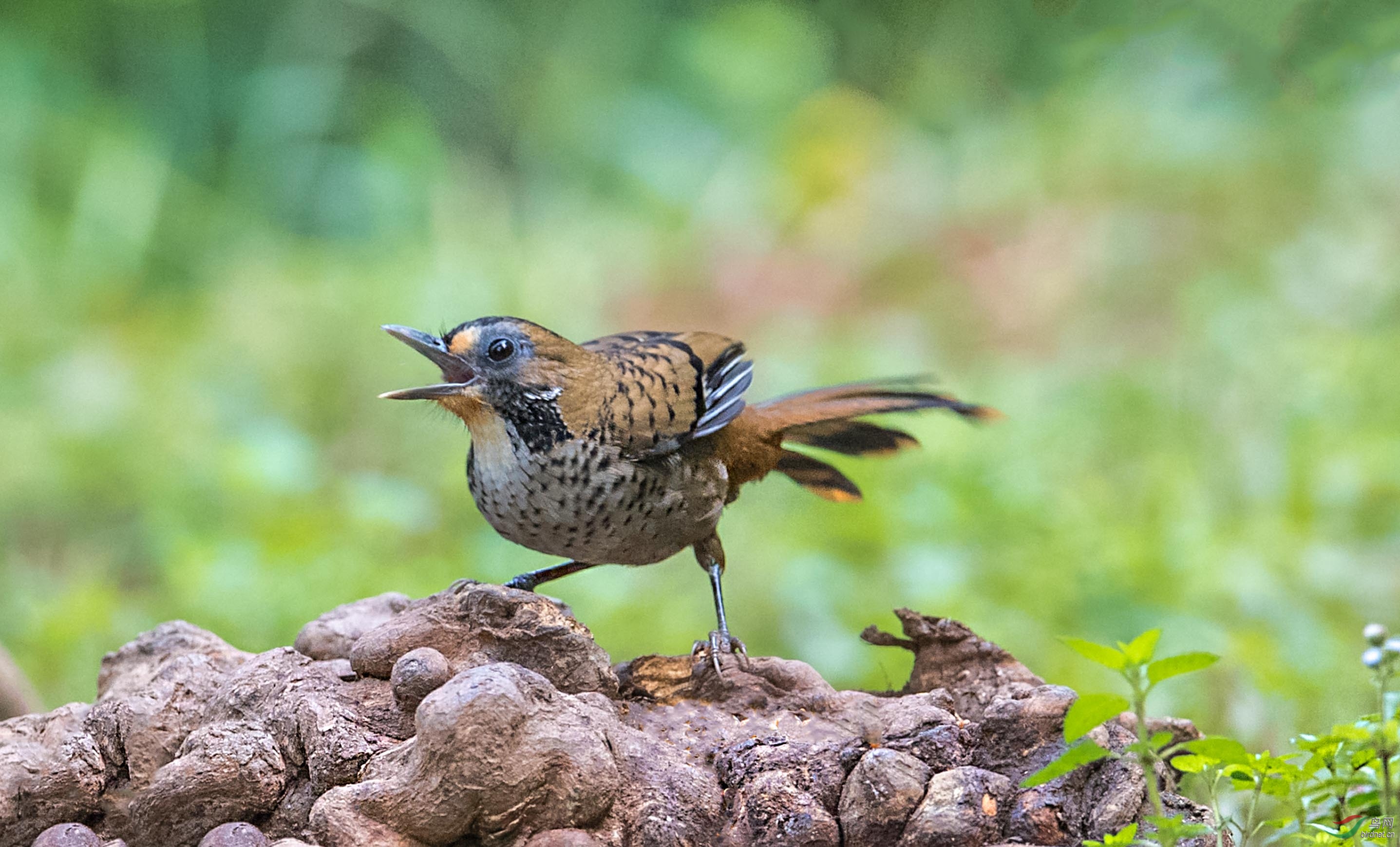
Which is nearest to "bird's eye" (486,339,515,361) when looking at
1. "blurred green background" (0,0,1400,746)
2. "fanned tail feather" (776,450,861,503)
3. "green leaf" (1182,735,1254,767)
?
"fanned tail feather" (776,450,861,503)

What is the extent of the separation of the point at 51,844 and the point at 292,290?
5.07m

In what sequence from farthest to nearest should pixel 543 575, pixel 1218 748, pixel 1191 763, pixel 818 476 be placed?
pixel 818 476 → pixel 543 575 → pixel 1191 763 → pixel 1218 748

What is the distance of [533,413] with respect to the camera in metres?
2.78

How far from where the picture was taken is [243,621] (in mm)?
4316

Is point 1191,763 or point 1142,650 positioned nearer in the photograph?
point 1142,650

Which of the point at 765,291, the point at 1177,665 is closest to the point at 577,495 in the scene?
the point at 1177,665

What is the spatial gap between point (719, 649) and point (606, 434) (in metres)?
0.52

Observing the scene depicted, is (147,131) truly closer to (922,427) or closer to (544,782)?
(922,427)

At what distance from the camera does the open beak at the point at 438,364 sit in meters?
2.66

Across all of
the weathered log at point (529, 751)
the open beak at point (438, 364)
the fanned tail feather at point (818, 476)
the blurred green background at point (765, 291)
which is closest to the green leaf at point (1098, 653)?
the weathered log at point (529, 751)

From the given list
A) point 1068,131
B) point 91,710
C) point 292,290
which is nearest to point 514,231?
point 292,290

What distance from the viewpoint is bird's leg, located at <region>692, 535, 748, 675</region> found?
2.66 meters

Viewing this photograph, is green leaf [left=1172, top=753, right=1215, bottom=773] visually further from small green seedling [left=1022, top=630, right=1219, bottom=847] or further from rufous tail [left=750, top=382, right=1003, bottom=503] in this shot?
rufous tail [left=750, top=382, right=1003, bottom=503]

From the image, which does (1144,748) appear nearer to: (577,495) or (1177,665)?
(1177,665)
